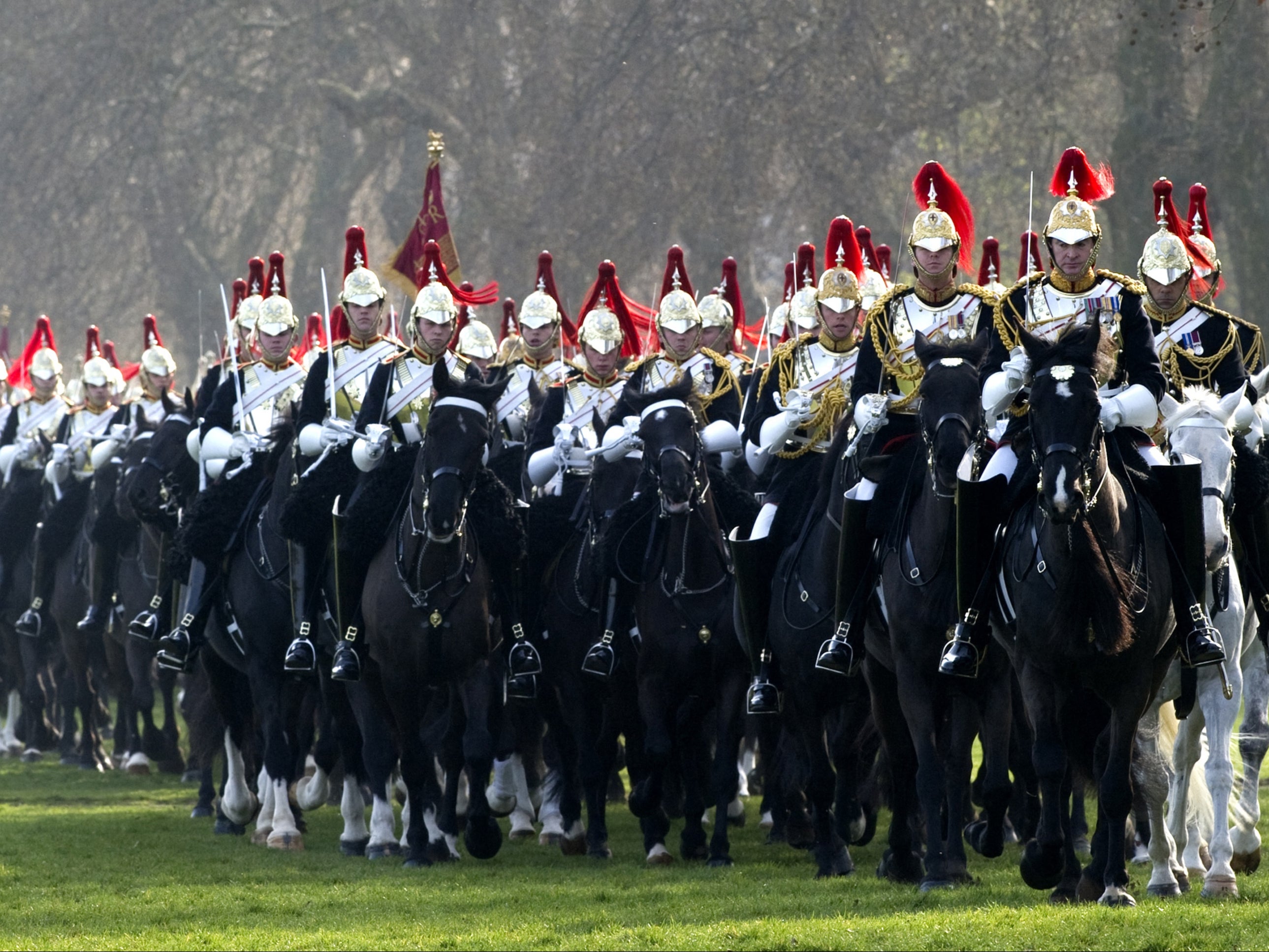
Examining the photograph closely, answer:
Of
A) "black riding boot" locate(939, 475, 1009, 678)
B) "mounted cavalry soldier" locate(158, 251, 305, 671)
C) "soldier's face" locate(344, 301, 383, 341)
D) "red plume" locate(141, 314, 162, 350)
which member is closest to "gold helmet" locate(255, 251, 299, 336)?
"mounted cavalry soldier" locate(158, 251, 305, 671)

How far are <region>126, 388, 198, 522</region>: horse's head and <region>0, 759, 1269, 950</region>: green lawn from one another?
77.4 inches

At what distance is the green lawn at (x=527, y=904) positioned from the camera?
7.49 meters

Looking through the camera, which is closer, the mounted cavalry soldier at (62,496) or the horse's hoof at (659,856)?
the horse's hoof at (659,856)

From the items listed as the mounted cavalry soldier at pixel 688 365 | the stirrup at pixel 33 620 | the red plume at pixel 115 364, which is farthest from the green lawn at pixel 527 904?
the red plume at pixel 115 364

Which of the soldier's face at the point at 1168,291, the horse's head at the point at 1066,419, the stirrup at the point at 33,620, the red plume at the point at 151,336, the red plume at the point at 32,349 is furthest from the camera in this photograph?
the red plume at the point at 32,349

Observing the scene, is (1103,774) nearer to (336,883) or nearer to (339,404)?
(336,883)

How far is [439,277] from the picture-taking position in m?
12.1

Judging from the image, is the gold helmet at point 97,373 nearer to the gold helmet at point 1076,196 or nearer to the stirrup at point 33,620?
the stirrup at point 33,620

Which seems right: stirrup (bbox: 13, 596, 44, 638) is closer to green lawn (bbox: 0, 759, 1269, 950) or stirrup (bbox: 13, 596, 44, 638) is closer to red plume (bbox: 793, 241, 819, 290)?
green lawn (bbox: 0, 759, 1269, 950)

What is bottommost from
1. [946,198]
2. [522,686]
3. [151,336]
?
[522,686]

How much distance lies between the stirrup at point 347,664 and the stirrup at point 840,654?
2344 millimetres

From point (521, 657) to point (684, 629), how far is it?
2.61 feet

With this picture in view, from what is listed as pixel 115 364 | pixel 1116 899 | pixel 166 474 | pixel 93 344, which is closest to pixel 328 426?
pixel 166 474

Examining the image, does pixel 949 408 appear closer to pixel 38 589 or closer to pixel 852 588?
pixel 852 588
